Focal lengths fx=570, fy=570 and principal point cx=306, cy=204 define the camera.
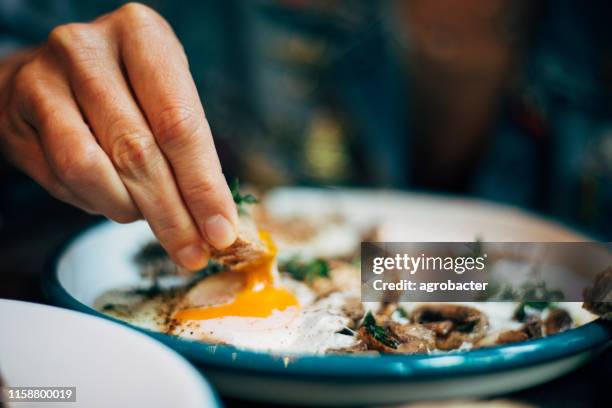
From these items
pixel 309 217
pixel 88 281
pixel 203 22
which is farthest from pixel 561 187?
pixel 203 22

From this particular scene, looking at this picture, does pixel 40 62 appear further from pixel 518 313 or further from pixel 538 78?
pixel 538 78

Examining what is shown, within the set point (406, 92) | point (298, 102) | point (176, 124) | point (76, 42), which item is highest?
point (298, 102)

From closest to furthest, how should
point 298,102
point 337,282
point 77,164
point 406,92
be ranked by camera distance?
point 77,164 → point 337,282 → point 406,92 → point 298,102

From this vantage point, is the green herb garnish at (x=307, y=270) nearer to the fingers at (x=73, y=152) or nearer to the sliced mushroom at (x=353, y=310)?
the sliced mushroom at (x=353, y=310)

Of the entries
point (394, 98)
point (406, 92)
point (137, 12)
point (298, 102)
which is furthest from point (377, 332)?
point (298, 102)

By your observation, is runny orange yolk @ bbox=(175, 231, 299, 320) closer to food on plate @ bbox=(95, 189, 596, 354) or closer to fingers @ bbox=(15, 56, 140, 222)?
food on plate @ bbox=(95, 189, 596, 354)

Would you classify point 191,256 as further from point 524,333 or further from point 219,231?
point 524,333

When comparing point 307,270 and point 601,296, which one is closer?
point 601,296

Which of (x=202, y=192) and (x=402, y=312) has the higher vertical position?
(x=202, y=192)
